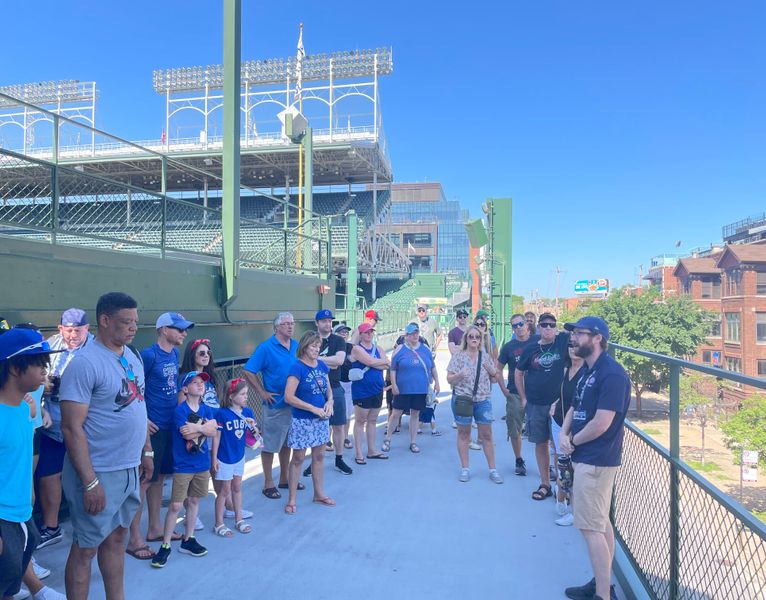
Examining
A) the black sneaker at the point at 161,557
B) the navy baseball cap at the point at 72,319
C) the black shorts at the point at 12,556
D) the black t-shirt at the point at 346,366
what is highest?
the navy baseball cap at the point at 72,319

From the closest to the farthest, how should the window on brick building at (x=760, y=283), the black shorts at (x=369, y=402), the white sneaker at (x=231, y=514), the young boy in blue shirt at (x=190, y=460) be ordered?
the young boy in blue shirt at (x=190, y=460) → the white sneaker at (x=231, y=514) → the black shorts at (x=369, y=402) → the window on brick building at (x=760, y=283)

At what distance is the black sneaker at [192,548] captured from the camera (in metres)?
3.54

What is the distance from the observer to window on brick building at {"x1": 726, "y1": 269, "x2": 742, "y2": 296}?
35812 millimetres

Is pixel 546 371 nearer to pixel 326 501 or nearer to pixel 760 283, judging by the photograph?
pixel 326 501

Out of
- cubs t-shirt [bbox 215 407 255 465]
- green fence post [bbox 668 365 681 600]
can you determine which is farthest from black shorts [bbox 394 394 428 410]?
green fence post [bbox 668 365 681 600]

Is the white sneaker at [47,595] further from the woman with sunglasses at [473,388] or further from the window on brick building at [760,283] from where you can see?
the window on brick building at [760,283]

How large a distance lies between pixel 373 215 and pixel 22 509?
35.1 meters

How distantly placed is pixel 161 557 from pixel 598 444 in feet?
9.70

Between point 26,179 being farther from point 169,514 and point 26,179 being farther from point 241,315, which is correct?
point 169,514

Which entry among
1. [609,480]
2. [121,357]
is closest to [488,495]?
[609,480]

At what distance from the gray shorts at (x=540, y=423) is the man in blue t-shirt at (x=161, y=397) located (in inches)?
126

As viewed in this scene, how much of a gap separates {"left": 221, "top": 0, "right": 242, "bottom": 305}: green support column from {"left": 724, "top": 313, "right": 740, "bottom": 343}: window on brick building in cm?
3763

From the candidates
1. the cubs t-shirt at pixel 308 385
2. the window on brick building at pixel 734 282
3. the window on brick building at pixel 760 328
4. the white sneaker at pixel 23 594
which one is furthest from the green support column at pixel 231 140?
the window on brick building at pixel 734 282

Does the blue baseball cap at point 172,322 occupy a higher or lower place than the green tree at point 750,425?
higher
